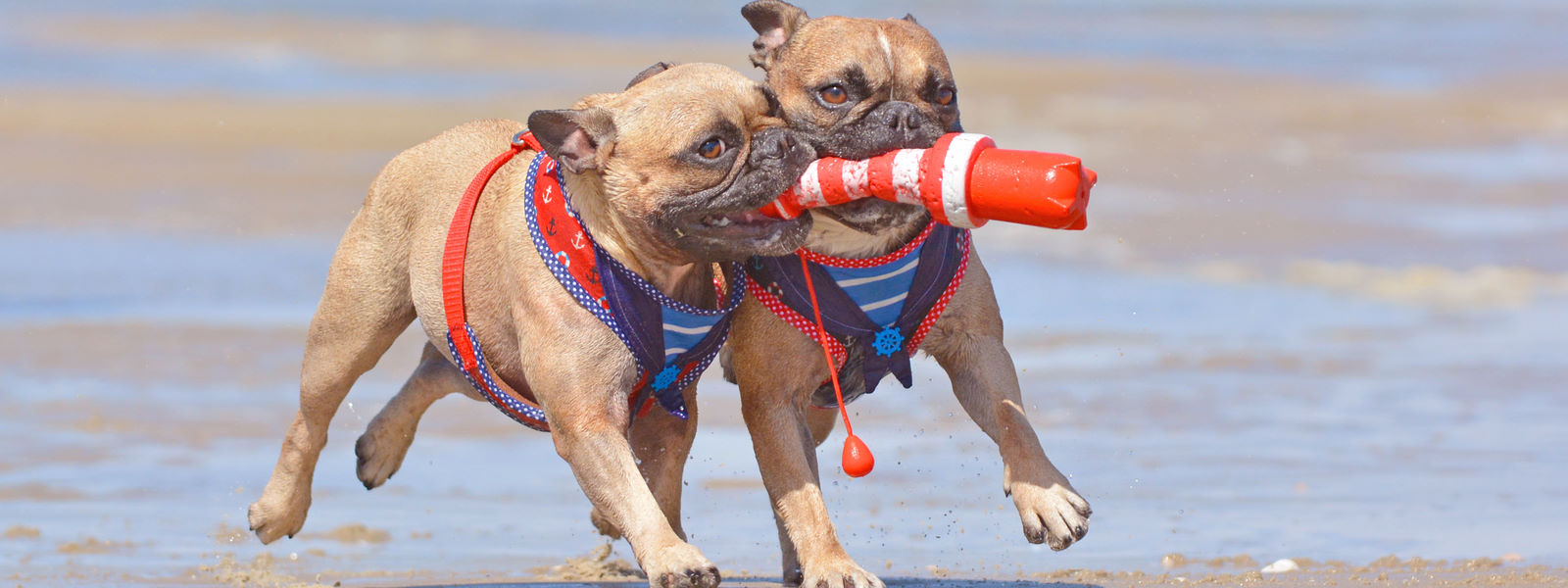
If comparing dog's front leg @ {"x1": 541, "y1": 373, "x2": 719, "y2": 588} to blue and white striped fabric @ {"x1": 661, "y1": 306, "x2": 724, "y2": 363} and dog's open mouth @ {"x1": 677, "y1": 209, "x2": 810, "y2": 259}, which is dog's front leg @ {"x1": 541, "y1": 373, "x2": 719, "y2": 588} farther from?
dog's open mouth @ {"x1": 677, "y1": 209, "x2": 810, "y2": 259}

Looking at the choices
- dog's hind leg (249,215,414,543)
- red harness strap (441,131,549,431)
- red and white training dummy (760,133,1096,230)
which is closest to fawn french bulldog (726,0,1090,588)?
red and white training dummy (760,133,1096,230)

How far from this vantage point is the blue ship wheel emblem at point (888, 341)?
6395 millimetres

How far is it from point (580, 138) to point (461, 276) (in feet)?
3.22

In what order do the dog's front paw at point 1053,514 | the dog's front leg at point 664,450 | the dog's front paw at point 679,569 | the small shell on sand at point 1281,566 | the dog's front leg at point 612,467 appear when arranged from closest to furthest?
the dog's front paw at point 679,569 < the dog's front leg at point 612,467 < the dog's front paw at point 1053,514 < the dog's front leg at point 664,450 < the small shell on sand at point 1281,566

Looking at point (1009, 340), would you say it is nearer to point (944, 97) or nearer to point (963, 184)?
point (944, 97)

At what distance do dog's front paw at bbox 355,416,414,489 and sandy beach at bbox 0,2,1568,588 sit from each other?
1.37 feet

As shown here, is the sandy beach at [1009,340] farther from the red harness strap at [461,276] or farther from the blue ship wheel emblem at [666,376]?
the blue ship wheel emblem at [666,376]

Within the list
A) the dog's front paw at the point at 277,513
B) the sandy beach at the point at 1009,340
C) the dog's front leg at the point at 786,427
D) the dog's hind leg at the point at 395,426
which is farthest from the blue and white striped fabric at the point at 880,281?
the dog's front paw at the point at 277,513

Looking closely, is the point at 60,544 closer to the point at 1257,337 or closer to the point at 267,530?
the point at 267,530

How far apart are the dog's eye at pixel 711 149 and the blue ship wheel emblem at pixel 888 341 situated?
0.94 metres

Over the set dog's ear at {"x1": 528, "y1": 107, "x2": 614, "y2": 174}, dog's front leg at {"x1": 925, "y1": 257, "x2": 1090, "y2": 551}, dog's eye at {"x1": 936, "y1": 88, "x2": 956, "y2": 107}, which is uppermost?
dog's eye at {"x1": 936, "y1": 88, "x2": 956, "y2": 107}

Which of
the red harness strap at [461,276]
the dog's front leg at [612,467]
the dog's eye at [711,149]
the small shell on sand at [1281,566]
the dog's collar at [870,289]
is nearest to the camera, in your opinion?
the dog's front leg at [612,467]

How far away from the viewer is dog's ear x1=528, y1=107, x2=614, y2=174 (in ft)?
19.1

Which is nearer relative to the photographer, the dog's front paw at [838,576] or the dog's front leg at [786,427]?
the dog's front paw at [838,576]
